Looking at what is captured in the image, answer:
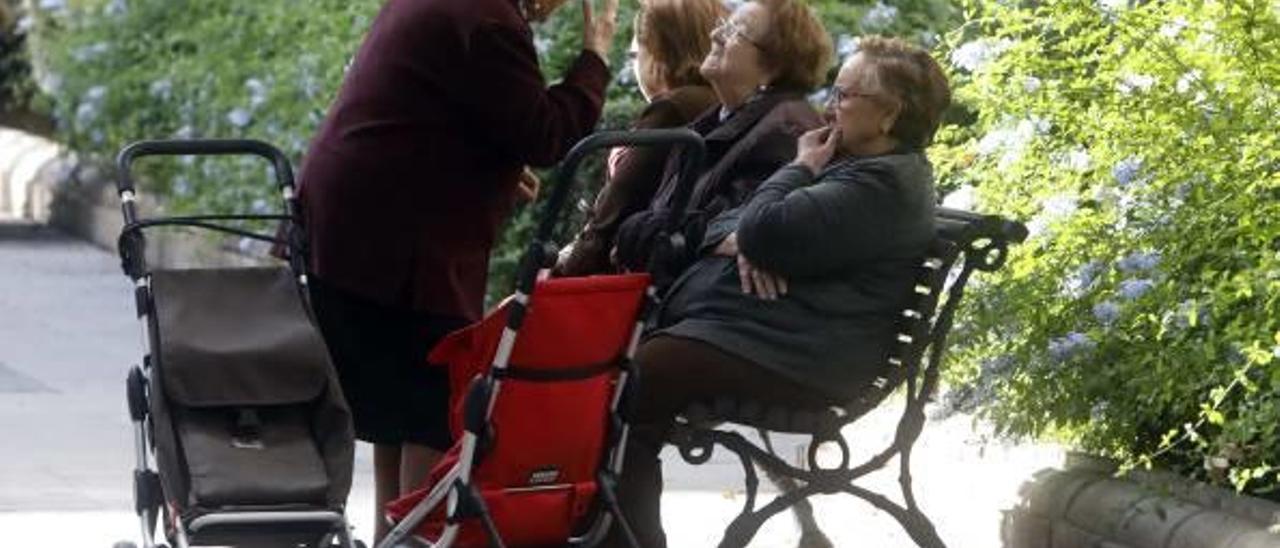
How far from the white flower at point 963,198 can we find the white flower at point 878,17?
10.7 feet

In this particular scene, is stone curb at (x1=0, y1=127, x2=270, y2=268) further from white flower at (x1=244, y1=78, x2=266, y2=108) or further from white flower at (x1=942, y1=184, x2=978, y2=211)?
white flower at (x1=942, y1=184, x2=978, y2=211)

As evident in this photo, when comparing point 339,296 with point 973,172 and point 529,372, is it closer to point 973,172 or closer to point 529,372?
point 529,372

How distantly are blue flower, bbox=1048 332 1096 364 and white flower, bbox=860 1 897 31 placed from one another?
4.83m

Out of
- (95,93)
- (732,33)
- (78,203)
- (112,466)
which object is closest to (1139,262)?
(732,33)

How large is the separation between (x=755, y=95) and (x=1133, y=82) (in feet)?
3.01

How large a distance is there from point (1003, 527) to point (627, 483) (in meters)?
1.12

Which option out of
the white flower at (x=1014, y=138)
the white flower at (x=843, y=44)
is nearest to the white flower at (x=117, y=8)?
the white flower at (x=843, y=44)

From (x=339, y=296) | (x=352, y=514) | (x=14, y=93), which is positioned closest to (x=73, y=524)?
(x=352, y=514)

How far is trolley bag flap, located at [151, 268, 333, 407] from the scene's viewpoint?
251 inches

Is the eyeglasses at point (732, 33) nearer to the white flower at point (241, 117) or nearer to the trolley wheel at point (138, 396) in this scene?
the trolley wheel at point (138, 396)

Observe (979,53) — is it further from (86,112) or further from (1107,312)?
(86,112)

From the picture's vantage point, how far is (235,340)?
6477 mm

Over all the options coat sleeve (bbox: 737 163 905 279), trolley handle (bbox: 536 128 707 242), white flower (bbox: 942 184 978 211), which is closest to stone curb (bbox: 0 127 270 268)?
white flower (bbox: 942 184 978 211)

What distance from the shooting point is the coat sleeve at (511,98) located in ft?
21.8
